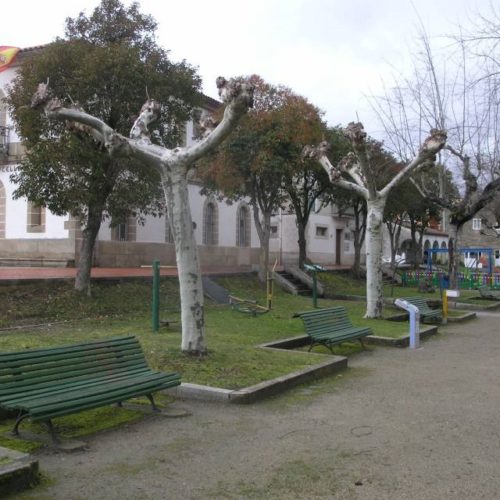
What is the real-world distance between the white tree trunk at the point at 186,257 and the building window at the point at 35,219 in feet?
52.8

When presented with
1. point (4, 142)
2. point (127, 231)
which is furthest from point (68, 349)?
point (4, 142)

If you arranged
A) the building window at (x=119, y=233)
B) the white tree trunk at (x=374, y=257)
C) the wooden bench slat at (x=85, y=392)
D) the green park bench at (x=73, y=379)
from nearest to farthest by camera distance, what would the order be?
the wooden bench slat at (x=85, y=392) → the green park bench at (x=73, y=379) → the white tree trunk at (x=374, y=257) → the building window at (x=119, y=233)

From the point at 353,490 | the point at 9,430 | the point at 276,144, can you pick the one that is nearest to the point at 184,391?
the point at 9,430

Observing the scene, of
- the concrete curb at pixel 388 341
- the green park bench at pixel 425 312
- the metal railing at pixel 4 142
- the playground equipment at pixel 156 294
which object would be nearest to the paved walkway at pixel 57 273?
the playground equipment at pixel 156 294

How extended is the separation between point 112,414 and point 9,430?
1020mm

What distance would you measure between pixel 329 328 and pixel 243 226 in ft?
70.3

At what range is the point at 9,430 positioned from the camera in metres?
5.45

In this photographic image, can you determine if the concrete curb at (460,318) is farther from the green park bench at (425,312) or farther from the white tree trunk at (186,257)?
the white tree trunk at (186,257)

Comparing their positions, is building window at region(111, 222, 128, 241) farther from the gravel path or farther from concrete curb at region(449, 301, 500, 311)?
the gravel path

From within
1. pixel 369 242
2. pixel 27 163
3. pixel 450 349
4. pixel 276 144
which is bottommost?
pixel 450 349

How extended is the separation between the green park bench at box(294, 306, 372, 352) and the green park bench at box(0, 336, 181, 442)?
3870 mm

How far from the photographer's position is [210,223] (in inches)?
1146

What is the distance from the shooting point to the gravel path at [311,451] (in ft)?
13.9

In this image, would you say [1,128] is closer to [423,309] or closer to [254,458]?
[423,309]
